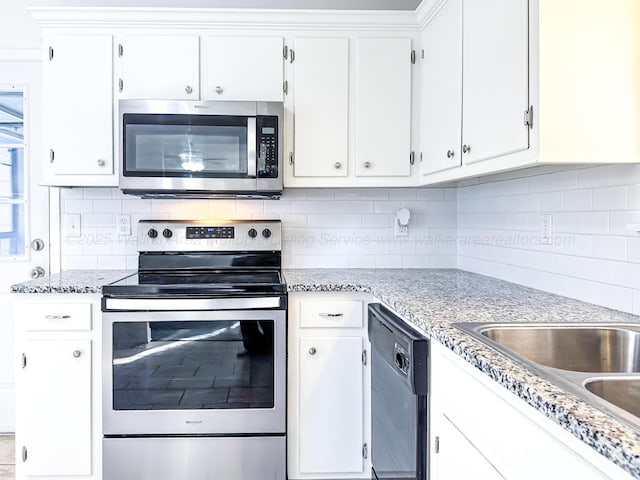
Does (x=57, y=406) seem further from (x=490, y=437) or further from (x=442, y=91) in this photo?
(x=442, y=91)

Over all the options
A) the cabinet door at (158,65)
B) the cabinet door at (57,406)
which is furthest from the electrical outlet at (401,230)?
the cabinet door at (57,406)

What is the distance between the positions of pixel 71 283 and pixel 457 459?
1.75 metres

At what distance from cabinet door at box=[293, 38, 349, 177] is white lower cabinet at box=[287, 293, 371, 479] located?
0.70 m

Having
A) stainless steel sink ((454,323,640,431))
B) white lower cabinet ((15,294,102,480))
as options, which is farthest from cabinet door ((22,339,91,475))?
stainless steel sink ((454,323,640,431))

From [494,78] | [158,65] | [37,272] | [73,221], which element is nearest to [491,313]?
[494,78]

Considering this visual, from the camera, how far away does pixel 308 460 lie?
2104 millimetres

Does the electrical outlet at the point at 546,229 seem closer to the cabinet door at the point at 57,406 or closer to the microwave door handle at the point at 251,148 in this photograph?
the microwave door handle at the point at 251,148

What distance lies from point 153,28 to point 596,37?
6.25 feet

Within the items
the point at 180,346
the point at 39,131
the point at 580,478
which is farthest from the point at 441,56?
the point at 39,131

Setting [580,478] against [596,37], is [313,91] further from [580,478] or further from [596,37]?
[580,478]

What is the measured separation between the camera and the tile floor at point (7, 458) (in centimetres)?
221

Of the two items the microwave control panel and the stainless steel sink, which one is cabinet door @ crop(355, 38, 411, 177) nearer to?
the microwave control panel

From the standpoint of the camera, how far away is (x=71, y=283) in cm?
211

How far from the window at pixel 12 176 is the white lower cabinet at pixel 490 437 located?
246 cm
